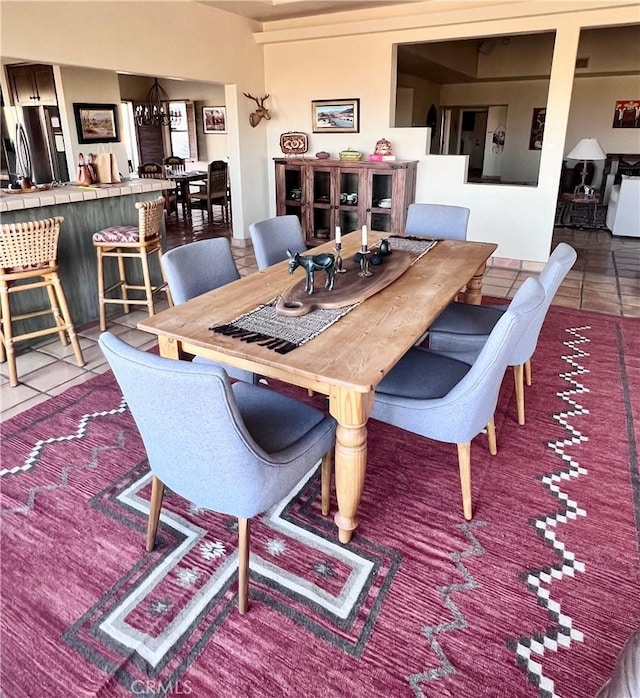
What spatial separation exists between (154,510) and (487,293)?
364 centimetres

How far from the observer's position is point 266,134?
20.9 ft

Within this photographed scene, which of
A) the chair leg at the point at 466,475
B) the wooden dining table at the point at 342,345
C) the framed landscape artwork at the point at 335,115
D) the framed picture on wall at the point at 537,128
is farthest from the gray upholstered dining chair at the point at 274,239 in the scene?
the framed picture on wall at the point at 537,128

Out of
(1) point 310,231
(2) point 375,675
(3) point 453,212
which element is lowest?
(2) point 375,675

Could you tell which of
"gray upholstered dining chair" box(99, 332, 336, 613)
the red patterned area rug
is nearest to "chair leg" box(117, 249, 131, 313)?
the red patterned area rug

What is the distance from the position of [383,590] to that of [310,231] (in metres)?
4.70

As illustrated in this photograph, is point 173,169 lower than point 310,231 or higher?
higher

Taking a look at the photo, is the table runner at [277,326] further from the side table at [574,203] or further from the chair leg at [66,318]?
the side table at [574,203]

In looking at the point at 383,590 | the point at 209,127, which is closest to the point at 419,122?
the point at 209,127

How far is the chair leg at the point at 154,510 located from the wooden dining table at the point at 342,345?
1.53 feet

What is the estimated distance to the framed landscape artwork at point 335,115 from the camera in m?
5.71

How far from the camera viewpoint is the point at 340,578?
170 centimetres

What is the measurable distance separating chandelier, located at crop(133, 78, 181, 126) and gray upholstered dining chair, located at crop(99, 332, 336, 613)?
8.75 m

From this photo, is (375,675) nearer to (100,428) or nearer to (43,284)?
(100,428)

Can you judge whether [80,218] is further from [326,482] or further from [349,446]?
[349,446]
